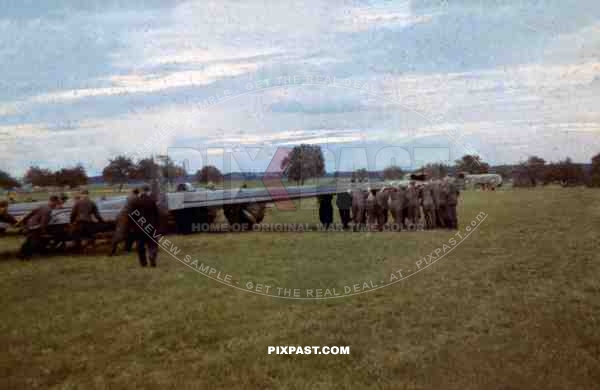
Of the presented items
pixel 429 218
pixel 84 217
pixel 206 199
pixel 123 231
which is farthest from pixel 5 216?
pixel 429 218

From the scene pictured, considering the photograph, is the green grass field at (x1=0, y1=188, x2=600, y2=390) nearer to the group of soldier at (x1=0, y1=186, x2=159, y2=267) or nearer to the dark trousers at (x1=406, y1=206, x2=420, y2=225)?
the group of soldier at (x1=0, y1=186, x2=159, y2=267)

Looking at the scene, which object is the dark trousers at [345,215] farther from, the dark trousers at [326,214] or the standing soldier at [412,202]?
the standing soldier at [412,202]

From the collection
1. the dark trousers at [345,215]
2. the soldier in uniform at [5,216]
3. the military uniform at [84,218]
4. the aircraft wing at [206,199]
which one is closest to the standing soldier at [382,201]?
the aircraft wing at [206,199]

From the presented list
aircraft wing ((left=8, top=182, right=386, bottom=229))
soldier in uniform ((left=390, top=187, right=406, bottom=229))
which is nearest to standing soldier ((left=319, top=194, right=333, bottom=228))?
aircraft wing ((left=8, top=182, right=386, bottom=229))

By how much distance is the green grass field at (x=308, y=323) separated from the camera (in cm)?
512

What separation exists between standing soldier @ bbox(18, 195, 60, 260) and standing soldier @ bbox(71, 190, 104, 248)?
47 centimetres

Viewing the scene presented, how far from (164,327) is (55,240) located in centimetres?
675

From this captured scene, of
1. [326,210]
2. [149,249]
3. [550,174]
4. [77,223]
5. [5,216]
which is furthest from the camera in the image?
[550,174]

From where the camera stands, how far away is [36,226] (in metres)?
11.6

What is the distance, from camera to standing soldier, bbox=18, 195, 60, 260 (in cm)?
1145

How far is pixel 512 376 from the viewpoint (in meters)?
5.04

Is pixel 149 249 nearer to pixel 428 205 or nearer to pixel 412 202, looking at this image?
pixel 412 202

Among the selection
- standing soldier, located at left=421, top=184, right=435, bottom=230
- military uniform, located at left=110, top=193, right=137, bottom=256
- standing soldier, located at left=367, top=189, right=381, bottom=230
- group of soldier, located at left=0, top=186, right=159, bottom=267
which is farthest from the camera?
standing soldier, located at left=367, top=189, right=381, bottom=230

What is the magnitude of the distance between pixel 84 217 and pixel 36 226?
0.96 metres
